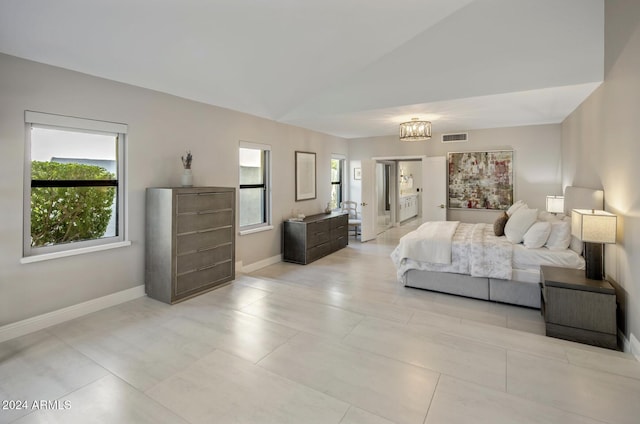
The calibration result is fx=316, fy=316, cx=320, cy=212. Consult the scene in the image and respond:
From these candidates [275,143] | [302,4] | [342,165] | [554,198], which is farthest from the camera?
[342,165]

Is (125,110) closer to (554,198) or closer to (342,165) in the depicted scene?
(342,165)

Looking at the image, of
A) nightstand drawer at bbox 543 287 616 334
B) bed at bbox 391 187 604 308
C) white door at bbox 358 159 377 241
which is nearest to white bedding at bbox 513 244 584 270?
bed at bbox 391 187 604 308

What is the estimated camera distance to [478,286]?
13.0 ft

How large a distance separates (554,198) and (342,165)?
4.67 metres

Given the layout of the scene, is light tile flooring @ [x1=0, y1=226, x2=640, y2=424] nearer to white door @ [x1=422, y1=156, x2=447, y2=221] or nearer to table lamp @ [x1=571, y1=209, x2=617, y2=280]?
table lamp @ [x1=571, y1=209, x2=617, y2=280]

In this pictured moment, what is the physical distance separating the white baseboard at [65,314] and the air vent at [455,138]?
6298 mm

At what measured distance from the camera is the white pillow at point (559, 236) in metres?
3.74

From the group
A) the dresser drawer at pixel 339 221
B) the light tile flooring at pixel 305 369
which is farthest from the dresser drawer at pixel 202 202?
the dresser drawer at pixel 339 221

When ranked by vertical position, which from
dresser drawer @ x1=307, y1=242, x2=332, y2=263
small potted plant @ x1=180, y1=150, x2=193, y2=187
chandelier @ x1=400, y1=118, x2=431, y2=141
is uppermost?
chandelier @ x1=400, y1=118, x2=431, y2=141

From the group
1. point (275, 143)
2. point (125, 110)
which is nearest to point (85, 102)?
point (125, 110)

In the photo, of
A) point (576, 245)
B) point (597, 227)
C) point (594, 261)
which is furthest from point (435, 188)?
point (597, 227)

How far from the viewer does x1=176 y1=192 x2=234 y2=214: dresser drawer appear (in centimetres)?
358

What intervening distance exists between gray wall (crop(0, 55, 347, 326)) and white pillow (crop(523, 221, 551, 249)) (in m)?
3.88

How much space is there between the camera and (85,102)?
3.21 m
